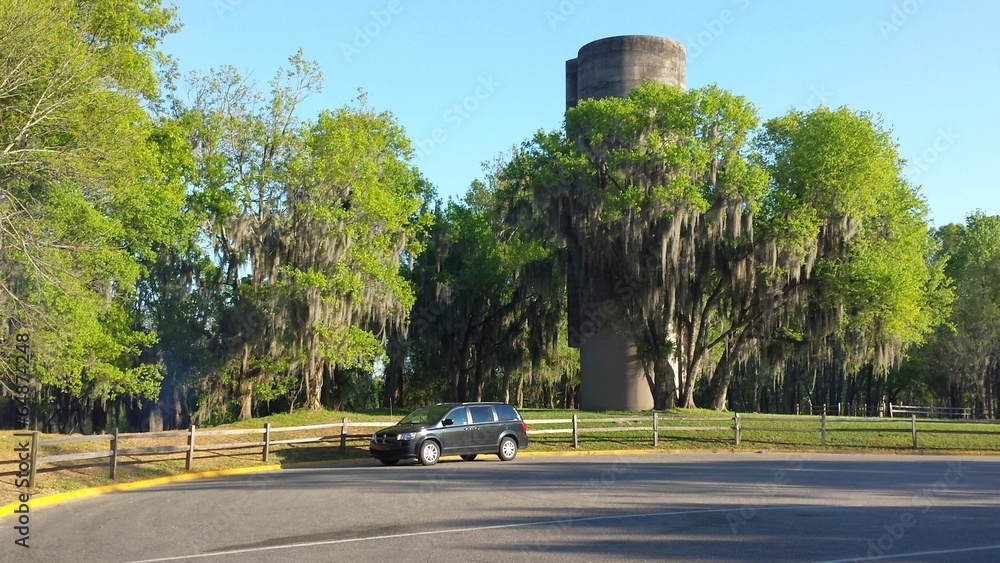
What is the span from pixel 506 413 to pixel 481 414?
915mm

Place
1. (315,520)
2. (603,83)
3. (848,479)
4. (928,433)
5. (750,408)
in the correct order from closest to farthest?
(315,520)
(848,479)
(928,433)
(603,83)
(750,408)

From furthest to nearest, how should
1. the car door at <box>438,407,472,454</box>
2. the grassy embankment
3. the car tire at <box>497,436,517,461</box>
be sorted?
the car tire at <box>497,436,517,461</box>, the car door at <box>438,407,472,454</box>, the grassy embankment

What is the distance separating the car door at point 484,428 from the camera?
819 inches

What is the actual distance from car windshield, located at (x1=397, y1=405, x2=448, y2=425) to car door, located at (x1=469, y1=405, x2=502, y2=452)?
77cm

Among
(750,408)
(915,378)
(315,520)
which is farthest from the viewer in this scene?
(750,408)

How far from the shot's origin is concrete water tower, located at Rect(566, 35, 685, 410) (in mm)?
37156

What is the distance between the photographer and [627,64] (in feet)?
125

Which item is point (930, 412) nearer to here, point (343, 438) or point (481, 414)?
point (481, 414)

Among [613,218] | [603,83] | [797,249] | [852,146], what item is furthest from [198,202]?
[852,146]

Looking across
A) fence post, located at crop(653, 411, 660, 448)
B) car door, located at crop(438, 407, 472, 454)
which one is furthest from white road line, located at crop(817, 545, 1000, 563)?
fence post, located at crop(653, 411, 660, 448)

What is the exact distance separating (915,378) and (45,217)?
2252 inches

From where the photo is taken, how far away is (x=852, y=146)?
32312 mm

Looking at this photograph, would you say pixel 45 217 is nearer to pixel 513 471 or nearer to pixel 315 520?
pixel 513 471

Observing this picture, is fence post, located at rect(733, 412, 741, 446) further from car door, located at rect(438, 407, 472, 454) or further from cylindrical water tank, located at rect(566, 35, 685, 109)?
cylindrical water tank, located at rect(566, 35, 685, 109)
